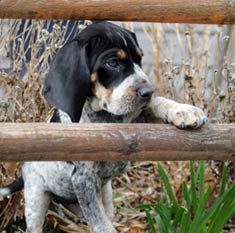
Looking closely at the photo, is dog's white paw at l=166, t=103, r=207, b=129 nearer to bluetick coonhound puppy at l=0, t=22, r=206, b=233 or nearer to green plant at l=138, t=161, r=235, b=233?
bluetick coonhound puppy at l=0, t=22, r=206, b=233

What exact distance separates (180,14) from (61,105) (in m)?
0.67

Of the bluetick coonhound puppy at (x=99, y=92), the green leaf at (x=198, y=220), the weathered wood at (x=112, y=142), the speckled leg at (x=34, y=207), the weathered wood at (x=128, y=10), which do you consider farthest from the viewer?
the speckled leg at (x=34, y=207)

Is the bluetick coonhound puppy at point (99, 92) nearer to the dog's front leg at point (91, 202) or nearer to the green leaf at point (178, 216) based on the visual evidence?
the dog's front leg at point (91, 202)

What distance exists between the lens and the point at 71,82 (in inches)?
134

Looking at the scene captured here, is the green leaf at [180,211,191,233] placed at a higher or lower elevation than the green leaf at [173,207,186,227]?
lower

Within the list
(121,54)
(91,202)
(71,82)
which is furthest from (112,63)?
(91,202)

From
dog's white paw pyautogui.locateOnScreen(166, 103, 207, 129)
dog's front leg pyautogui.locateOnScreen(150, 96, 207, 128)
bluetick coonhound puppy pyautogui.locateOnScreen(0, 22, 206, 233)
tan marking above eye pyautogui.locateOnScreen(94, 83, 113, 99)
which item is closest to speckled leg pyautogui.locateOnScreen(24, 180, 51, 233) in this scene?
bluetick coonhound puppy pyautogui.locateOnScreen(0, 22, 206, 233)

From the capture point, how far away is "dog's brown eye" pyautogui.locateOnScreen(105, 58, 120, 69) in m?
3.42

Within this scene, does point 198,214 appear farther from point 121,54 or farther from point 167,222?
point 121,54

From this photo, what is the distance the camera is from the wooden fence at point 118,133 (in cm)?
283

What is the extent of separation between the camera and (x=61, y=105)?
343 cm

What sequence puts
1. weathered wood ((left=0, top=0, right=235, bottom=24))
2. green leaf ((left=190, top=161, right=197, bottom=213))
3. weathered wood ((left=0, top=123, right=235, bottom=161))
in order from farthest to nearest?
1. green leaf ((left=190, top=161, right=197, bottom=213))
2. weathered wood ((left=0, top=0, right=235, bottom=24))
3. weathered wood ((left=0, top=123, right=235, bottom=161))


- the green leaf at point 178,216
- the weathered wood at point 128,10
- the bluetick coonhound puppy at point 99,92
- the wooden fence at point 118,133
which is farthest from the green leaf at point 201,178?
the weathered wood at point 128,10

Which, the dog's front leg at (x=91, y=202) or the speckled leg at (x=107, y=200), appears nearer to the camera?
the dog's front leg at (x=91, y=202)
